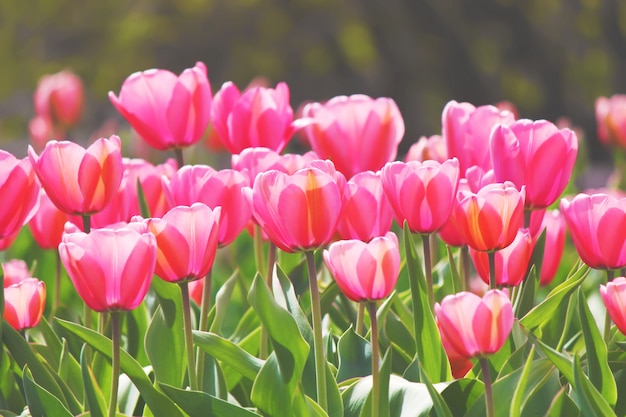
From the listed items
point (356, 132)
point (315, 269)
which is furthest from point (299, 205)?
point (356, 132)

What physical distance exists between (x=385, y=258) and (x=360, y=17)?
29.6 feet

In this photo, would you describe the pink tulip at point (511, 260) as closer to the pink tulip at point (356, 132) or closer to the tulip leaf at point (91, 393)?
the pink tulip at point (356, 132)

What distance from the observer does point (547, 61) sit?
1008 centimetres

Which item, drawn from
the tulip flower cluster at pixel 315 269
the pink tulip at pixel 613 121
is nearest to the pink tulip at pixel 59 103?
the pink tulip at pixel 613 121

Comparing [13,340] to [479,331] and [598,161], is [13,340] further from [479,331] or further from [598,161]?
[598,161]

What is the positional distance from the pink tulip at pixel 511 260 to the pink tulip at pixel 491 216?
9cm

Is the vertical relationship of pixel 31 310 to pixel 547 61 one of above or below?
below

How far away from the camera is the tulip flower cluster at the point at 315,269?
123 cm

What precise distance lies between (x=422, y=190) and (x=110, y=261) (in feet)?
1.41

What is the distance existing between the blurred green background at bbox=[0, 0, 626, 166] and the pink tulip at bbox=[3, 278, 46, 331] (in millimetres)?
8447

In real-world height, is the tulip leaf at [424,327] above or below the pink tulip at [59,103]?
below

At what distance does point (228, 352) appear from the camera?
4.37 ft

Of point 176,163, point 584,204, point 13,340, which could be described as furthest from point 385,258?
point 176,163

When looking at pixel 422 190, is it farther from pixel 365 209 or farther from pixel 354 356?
pixel 354 356
